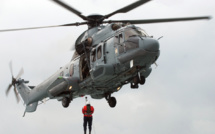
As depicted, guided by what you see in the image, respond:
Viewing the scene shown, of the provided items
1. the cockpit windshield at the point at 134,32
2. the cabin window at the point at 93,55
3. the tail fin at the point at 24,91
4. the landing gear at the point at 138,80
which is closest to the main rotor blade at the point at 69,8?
the cabin window at the point at 93,55

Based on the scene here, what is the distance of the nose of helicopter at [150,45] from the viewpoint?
15188mm

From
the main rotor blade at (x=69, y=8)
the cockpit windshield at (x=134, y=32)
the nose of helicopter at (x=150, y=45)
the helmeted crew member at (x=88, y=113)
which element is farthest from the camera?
the helmeted crew member at (x=88, y=113)

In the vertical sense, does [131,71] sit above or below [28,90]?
above

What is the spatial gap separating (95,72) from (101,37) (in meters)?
2.11

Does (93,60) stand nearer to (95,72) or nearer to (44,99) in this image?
(95,72)

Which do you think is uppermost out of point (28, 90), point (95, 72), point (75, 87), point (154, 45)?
→ point (154, 45)

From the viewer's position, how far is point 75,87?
1855cm

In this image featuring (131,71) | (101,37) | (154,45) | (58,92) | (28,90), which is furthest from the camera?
(28,90)

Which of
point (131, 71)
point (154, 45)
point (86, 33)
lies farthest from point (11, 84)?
point (154, 45)

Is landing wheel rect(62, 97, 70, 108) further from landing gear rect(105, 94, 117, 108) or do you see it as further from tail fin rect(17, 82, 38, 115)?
tail fin rect(17, 82, 38, 115)

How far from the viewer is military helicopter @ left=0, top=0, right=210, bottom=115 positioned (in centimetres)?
1555

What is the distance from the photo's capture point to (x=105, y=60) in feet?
54.2

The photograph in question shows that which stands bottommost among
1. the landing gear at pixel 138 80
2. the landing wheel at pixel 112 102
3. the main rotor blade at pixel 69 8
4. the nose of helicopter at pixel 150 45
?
the landing wheel at pixel 112 102

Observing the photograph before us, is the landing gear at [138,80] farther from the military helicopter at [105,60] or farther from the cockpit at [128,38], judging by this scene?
the cockpit at [128,38]
